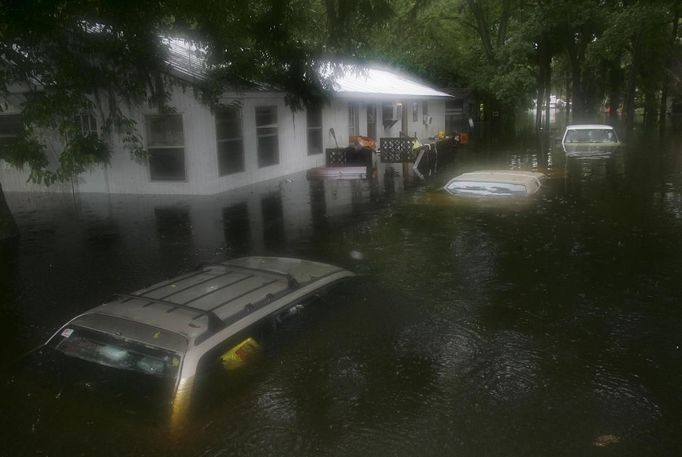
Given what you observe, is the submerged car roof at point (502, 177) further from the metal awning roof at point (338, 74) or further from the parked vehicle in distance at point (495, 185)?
the metal awning roof at point (338, 74)

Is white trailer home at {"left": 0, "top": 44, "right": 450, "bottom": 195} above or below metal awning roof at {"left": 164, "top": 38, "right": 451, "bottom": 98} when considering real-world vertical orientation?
below

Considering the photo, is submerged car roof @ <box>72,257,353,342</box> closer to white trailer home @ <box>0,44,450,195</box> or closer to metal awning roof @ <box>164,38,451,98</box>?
metal awning roof @ <box>164,38,451,98</box>

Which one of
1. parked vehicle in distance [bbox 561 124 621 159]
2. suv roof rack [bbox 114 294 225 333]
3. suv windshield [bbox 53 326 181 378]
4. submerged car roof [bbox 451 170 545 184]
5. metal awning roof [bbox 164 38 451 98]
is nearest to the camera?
suv windshield [bbox 53 326 181 378]

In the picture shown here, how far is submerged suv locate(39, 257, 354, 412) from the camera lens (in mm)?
4137

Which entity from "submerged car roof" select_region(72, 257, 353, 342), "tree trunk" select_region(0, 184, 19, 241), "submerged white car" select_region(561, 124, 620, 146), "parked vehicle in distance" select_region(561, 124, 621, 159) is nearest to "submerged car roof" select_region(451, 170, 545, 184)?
"parked vehicle in distance" select_region(561, 124, 621, 159)

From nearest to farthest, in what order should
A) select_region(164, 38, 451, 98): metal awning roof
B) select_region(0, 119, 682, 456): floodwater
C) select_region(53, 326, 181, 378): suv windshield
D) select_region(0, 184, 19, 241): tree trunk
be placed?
select_region(53, 326, 181, 378): suv windshield, select_region(0, 119, 682, 456): floodwater, select_region(164, 38, 451, 98): metal awning roof, select_region(0, 184, 19, 241): tree trunk

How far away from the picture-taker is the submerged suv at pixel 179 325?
4137 millimetres

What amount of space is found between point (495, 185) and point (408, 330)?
27.9ft

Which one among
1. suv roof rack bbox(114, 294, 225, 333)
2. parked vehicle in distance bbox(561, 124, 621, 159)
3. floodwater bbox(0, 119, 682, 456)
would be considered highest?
parked vehicle in distance bbox(561, 124, 621, 159)

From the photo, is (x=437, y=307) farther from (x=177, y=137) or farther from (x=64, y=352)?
(x=177, y=137)

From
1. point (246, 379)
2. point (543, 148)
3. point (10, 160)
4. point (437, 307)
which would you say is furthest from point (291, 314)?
point (543, 148)

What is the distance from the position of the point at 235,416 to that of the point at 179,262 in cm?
542

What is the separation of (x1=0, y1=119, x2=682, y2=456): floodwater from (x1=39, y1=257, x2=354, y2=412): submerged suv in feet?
Result: 1.05

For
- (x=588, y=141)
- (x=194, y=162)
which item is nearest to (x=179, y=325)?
(x=194, y=162)
